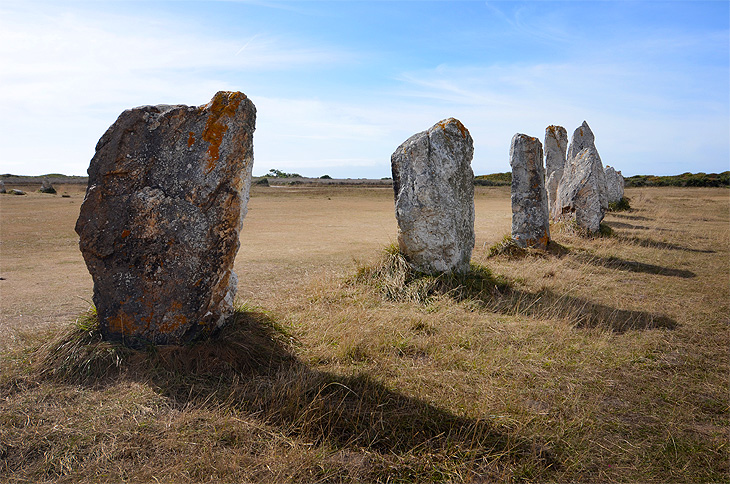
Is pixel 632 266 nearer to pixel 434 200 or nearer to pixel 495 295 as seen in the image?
pixel 495 295

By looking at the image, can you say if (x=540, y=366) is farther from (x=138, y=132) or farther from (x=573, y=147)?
(x=573, y=147)

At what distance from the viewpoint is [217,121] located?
4.73 m

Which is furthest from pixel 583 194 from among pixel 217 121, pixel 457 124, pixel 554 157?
pixel 217 121

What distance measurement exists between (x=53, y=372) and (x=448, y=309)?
14.1 feet

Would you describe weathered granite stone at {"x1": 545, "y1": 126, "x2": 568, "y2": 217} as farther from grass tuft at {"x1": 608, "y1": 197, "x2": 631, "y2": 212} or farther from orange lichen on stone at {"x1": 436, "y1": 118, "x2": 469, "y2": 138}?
orange lichen on stone at {"x1": 436, "y1": 118, "x2": 469, "y2": 138}

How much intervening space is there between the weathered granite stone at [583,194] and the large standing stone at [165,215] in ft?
34.1

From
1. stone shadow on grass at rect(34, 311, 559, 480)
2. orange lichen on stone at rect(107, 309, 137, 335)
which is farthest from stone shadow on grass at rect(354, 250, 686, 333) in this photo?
orange lichen on stone at rect(107, 309, 137, 335)

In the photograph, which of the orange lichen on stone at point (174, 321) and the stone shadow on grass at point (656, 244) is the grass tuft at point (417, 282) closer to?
the orange lichen on stone at point (174, 321)

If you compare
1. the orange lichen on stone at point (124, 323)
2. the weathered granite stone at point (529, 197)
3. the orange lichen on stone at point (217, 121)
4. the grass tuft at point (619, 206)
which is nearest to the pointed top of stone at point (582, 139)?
the grass tuft at point (619, 206)

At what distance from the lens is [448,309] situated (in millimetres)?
6359

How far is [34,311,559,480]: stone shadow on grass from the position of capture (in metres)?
3.37

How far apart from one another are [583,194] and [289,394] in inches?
435

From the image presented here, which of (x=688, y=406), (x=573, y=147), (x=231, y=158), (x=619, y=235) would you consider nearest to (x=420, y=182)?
(x=231, y=158)

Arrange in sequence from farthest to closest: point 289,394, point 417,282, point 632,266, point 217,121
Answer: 1. point 632,266
2. point 417,282
3. point 217,121
4. point 289,394
